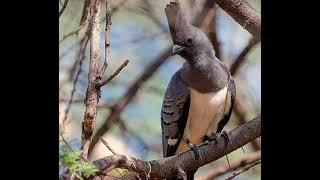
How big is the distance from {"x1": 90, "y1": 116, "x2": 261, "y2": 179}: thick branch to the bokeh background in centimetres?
7

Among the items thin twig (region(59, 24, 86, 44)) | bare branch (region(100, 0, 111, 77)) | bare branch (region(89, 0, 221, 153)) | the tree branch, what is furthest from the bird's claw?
thin twig (region(59, 24, 86, 44))

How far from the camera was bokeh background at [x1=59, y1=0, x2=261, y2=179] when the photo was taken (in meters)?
1.66

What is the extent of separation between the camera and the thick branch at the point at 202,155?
1575mm

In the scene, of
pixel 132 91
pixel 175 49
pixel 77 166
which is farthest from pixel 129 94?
pixel 77 166

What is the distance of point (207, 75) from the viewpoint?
1.88 metres

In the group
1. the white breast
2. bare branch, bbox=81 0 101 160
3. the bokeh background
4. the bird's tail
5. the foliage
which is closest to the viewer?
the foliage

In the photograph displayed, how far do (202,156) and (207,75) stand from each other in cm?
29

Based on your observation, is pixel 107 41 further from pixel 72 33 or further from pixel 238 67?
pixel 238 67

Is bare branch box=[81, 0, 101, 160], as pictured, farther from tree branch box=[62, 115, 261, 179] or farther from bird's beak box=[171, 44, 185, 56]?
bird's beak box=[171, 44, 185, 56]

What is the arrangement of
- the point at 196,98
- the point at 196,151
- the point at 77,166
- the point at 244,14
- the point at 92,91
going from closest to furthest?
Answer: the point at 77,166 → the point at 92,91 → the point at 196,151 → the point at 244,14 → the point at 196,98

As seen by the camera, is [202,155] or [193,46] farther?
[193,46]

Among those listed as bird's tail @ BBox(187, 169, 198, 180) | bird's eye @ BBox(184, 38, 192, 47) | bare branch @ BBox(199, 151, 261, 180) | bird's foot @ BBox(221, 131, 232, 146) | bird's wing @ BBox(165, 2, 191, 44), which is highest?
bird's wing @ BBox(165, 2, 191, 44)
